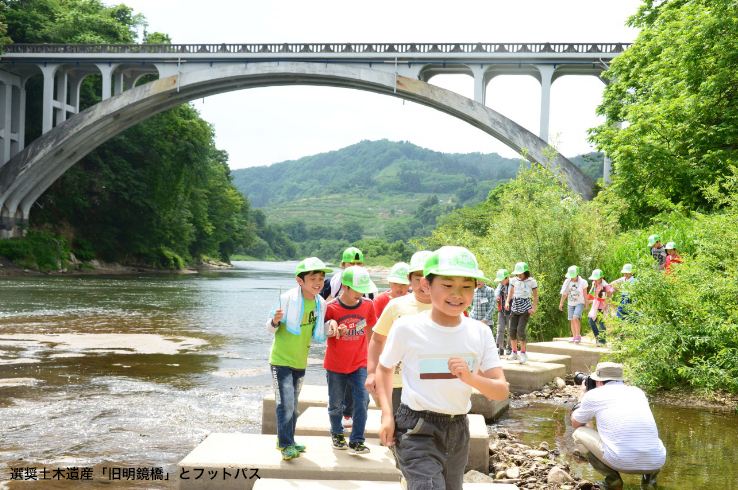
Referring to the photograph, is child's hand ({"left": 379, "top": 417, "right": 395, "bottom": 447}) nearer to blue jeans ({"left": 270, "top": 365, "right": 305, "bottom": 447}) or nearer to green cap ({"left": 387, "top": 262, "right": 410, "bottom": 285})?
blue jeans ({"left": 270, "top": 365, "right": 305, "bottom": 447})

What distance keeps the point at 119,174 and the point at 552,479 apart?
149 ft

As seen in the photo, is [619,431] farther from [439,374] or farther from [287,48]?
[287,48]

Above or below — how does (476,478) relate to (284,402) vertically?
below

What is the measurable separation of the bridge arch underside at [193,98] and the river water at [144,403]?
18.7m

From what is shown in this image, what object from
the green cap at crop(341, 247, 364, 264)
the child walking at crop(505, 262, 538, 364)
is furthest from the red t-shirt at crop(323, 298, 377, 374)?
the child walking at crop(505, 262, 538, 364)

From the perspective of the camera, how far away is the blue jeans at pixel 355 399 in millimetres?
5086

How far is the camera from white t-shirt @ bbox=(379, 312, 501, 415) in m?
2.99

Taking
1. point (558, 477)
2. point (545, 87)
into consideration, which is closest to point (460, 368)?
point (558, 477)

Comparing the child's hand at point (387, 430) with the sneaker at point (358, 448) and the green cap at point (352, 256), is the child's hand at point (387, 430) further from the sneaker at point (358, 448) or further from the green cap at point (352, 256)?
the green cap at point (352, 256)

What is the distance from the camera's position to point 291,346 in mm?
4891

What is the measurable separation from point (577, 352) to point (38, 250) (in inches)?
1428

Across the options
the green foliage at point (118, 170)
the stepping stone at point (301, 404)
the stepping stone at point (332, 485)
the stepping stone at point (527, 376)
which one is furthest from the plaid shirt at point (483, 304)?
the green foliage at point (118, 170)

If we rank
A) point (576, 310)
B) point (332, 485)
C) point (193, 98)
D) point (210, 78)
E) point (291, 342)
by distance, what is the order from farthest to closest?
point (193, 98), point (210, 78), point (576, 310), point (291, 342), point (332, 485)

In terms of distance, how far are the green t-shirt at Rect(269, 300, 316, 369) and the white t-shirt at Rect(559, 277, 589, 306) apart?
8.26 metres
